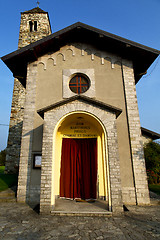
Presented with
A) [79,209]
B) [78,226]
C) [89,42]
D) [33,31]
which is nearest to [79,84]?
[89,42]

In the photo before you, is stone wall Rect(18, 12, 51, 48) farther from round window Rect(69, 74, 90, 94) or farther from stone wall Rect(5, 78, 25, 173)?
round window Rect(69, 74, 90, 94)

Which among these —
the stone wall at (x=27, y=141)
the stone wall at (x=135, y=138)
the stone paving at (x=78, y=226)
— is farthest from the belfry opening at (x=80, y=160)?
the stone paving at (x=78, y=226)

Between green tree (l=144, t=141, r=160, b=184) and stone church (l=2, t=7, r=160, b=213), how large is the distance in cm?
452

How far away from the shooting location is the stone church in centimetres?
529

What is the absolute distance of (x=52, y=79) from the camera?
7.38 m

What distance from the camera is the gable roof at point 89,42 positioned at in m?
7.17

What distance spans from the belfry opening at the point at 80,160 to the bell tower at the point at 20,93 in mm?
5228

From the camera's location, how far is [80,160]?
6.32 meters

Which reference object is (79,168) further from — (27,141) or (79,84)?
(79,84)

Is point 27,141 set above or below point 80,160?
above

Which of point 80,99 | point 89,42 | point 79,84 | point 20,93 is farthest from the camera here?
point 20,93

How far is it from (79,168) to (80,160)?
0.32 meters

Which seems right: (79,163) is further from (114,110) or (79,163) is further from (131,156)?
(114,110)

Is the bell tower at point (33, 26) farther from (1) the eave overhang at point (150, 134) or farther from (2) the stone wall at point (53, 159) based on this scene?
(1) the eave overhang at point (150, 134)
